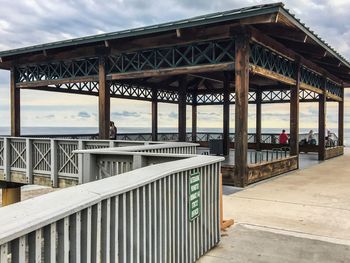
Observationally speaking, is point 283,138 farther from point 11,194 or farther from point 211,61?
point 11,194

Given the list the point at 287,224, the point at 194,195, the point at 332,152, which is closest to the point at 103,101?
the point at 287,224

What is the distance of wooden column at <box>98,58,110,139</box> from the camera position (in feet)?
44.0

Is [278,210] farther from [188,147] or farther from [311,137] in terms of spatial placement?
[311,137]

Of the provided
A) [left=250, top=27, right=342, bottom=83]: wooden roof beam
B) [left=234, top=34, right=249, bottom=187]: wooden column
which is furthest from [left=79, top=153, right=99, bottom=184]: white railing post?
[left=250, top=27, right=342, bottom=83]: wooden roof beam

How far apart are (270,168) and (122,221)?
33.7ft

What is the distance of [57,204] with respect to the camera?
92.8 inches

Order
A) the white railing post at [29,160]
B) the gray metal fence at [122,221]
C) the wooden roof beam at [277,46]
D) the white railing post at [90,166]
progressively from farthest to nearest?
the white railing post at [29,160]
the wooden roof beam at [277,46]
the white railing post at [90,166]
the gray metal fence at [122,221]

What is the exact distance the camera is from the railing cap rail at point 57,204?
1947 millimetres

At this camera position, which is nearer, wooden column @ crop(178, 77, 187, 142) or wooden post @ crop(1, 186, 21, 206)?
wooden post @ crop(1, 186, 21, 206)

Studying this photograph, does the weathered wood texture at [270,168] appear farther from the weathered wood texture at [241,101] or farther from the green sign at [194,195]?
the green sign at [194,195]

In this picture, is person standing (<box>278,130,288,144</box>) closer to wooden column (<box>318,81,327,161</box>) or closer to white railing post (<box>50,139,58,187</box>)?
wooden column (<box>318,81,327,161</box>)

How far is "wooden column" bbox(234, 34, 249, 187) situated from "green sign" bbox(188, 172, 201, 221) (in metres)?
6.11

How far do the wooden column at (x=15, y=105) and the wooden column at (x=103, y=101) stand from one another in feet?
18.2

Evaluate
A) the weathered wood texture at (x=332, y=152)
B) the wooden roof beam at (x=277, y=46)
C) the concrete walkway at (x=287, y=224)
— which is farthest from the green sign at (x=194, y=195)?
the weathered wood texture at (x=332, y=152)
